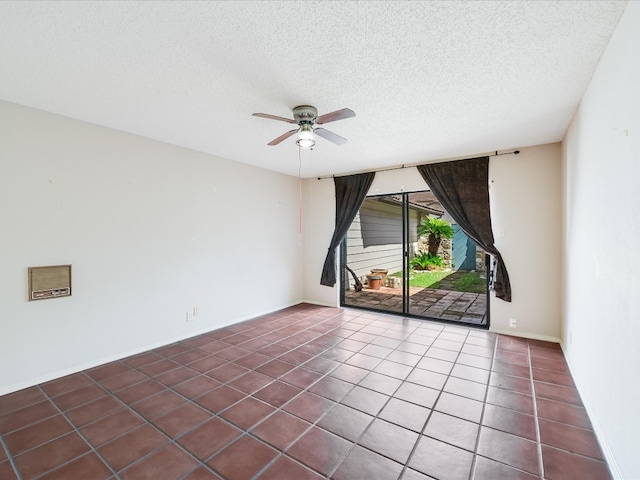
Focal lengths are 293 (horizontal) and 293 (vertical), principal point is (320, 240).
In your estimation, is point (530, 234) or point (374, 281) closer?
point (530, 234)

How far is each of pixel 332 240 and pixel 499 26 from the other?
13.7ft

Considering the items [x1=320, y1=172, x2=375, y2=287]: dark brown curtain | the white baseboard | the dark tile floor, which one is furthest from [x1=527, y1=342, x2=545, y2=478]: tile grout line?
[x1=320, y1=172, x2=375, y2=287]: dark brown curtain

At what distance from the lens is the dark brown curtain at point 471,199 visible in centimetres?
402

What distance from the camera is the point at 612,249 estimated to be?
1.78m

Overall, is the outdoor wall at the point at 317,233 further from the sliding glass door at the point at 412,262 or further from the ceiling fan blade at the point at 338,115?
the ceiling fan blade at the point at 338,115

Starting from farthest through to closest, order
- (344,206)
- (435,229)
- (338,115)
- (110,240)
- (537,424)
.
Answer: (435,229), (344,206), (110,240), (338,115), (537,424)

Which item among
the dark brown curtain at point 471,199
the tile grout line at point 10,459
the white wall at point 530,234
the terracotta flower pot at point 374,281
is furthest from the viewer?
the terracotta flower pot at point 374,281

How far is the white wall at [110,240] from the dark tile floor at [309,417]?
38 cm

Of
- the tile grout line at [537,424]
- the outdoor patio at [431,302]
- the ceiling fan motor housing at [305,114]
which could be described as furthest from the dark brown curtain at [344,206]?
the tile grout line at [537,424]

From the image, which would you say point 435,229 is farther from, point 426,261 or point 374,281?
point 374,281

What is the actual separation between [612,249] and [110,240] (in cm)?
432

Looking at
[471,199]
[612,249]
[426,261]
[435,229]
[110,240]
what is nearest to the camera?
[612,249]

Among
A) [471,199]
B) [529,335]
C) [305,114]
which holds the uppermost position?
[305,114]

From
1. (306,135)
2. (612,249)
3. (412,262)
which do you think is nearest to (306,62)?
(306,135)
